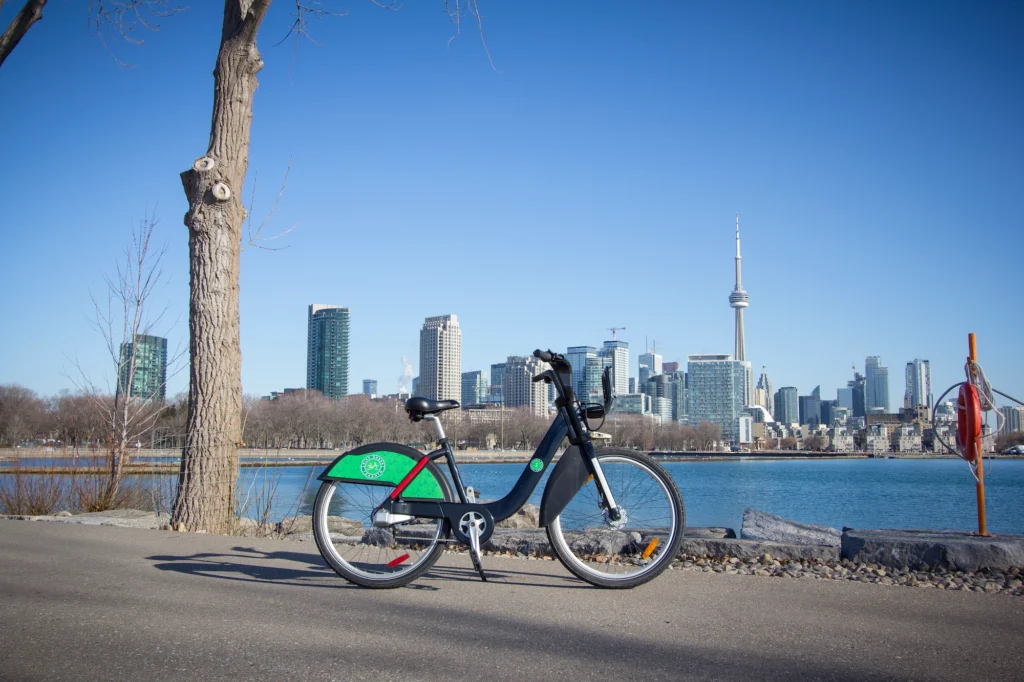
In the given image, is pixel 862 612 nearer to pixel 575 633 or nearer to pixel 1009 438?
pixel 575 633

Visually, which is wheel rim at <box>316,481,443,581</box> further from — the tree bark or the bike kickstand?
the tree bark

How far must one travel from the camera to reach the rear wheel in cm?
428

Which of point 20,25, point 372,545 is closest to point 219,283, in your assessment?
point 20,25

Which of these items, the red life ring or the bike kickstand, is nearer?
the bike kickstand

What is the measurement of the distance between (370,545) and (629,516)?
1541 millimetres

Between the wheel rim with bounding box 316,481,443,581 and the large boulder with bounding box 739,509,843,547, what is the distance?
158 inches

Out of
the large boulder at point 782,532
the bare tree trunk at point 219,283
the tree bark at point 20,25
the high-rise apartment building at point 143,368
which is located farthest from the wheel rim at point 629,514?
the high-rise apartment building at point 143,368

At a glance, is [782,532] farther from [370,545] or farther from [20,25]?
[20,25]

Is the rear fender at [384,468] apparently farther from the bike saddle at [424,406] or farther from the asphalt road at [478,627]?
the asphalt road at [478,627]

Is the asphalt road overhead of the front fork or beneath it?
beneath

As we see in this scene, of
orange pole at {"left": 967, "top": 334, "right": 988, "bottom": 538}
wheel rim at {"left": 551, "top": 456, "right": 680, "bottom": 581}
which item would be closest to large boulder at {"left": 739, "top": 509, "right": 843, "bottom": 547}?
orange pole at {"left": 967, "top": 334, "right": 988, "bottom": 538}

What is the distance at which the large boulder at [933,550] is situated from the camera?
5148 millimetres

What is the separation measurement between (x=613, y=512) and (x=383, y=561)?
1.29 metres

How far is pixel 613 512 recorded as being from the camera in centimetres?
435
